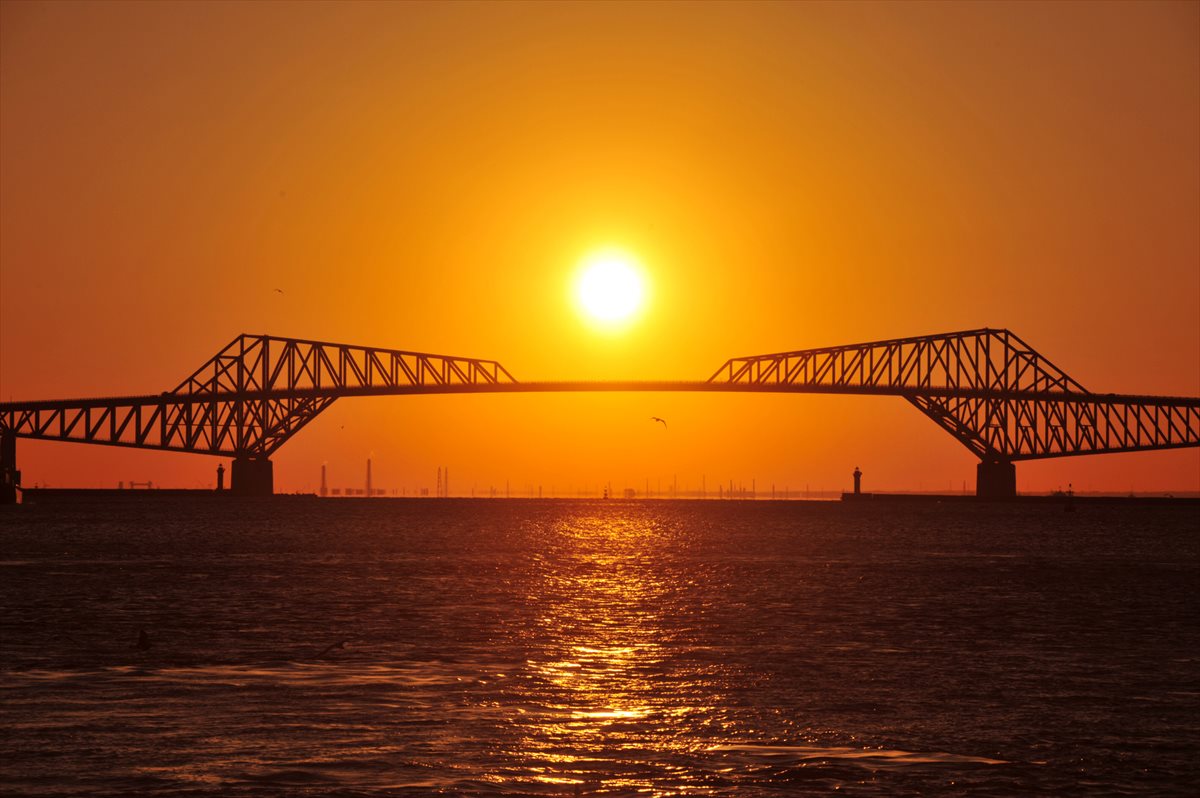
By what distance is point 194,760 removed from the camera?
875 inches

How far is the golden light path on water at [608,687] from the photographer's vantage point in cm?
2262

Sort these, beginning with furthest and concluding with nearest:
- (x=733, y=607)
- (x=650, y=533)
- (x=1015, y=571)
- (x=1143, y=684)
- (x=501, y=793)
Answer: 1. (x=650, y=533)
2. (x=1015, y=571)
3. (x=733, y=607)
4. (x=1143, y=684)
5. (x=501, y=793)

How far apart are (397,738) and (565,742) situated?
260cm

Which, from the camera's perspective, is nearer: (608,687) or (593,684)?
(608,687)

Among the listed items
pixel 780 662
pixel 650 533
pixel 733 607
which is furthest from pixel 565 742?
pixel 650 533

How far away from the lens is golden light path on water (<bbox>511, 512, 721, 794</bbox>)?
22.6 meters

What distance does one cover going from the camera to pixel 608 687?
29.7 metres

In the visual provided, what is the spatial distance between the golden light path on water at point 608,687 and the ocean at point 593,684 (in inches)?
4.0

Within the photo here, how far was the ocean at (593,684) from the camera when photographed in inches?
856

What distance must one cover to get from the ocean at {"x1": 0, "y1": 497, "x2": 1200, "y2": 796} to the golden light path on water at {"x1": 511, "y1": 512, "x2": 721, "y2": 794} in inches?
4.0

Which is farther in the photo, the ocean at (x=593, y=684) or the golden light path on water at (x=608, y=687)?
the golden light path on water at (x=608, y=687)

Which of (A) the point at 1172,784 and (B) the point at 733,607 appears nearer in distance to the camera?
(A) the point at 1172,784

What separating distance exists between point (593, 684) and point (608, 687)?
524mm

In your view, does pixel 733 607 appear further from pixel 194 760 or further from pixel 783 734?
pixel 194 760
